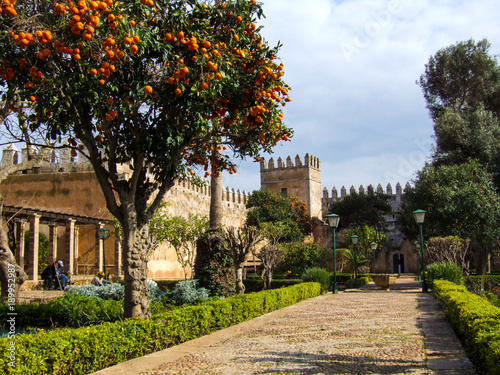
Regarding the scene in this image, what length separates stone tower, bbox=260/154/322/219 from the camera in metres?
37.5

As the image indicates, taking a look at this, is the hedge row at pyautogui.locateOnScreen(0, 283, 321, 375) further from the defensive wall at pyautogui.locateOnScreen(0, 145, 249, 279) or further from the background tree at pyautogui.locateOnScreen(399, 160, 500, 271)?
the background tree at pyautogui.locateOnScreen(399, 160, 500, 271)

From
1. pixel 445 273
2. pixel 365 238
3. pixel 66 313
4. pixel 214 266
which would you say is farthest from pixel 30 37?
pixel 365 238

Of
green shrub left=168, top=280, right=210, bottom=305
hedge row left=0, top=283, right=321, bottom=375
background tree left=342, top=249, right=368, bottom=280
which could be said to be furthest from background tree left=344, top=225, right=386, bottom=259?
hedge row left=0, top=283, right=321, bottom=375

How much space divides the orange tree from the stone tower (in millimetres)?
29369

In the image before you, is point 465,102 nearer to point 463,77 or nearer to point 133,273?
point 463,77

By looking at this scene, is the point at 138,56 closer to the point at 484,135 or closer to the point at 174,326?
the point at 174,326

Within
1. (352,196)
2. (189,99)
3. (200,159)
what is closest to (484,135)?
(352,196)

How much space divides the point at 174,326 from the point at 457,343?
381 cm

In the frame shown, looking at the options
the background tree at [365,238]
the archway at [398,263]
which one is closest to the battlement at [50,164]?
the background tree at [365,238]

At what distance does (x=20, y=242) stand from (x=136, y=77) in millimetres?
14181

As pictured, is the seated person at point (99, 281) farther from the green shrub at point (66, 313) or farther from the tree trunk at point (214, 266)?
the green shrub at point (66, 313)

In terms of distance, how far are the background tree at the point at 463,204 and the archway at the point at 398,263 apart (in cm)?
1601

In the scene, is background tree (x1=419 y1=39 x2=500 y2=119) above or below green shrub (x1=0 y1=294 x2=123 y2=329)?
above

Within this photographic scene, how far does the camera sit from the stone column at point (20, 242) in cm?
1753
